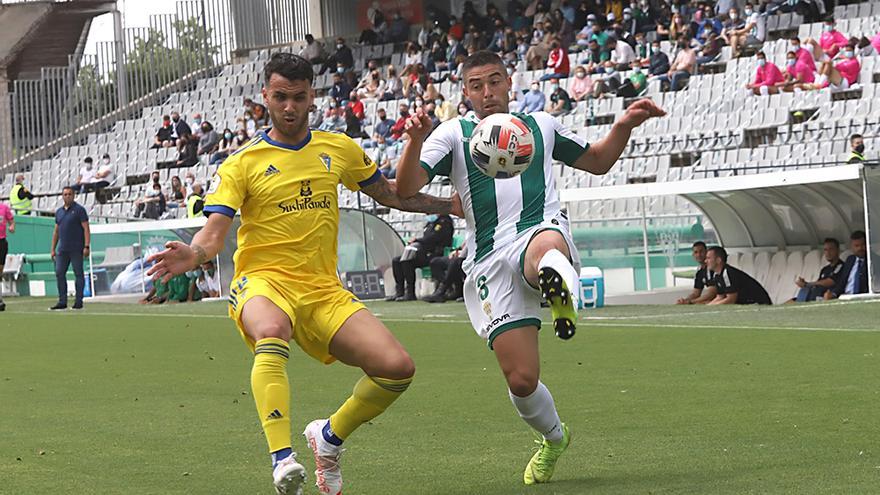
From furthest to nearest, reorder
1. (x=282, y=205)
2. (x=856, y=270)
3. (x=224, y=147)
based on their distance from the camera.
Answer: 1. (x=224, y=147)
2. (x=856, y=270)
3. (x=282, y=205)

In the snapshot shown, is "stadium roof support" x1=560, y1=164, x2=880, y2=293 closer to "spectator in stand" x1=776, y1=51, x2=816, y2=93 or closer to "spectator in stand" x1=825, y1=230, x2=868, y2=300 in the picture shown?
"spectator in stand" x1=825, y1=230, x2=868, y2=300

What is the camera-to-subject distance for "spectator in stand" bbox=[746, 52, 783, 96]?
2558cm

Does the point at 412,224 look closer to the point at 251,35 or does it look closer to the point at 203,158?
the point at 203,158

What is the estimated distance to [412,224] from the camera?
26297 mm

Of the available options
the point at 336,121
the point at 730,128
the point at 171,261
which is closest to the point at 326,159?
the point at 171,261

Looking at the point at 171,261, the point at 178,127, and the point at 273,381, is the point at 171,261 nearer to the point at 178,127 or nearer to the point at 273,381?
the point at 273,381

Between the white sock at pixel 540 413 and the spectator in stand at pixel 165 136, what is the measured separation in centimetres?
3420

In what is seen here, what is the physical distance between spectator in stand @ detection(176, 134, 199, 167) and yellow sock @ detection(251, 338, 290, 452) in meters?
32.6

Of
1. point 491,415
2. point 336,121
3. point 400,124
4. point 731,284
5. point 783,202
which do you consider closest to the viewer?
point 491,415

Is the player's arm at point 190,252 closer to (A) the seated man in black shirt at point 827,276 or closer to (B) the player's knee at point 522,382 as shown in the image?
(B) the player's knee at point 522,382

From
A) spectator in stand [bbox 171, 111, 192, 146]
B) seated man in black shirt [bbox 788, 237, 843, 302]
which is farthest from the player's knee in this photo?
spectator in stand [bbox 171, 111, 192, 146]

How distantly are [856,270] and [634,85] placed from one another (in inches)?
440

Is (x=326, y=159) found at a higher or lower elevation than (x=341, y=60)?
lower

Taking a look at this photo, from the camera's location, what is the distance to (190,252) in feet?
19.5
